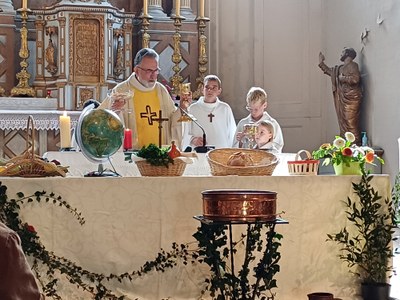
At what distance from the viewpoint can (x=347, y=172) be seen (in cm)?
521

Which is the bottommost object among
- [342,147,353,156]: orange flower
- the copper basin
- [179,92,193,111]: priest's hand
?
the copper basin

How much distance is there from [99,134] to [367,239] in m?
1.77

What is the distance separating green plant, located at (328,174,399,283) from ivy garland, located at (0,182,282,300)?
0.55 meters

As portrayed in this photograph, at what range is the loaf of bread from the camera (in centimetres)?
511

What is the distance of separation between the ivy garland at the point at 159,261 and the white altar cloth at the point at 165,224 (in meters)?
0.04

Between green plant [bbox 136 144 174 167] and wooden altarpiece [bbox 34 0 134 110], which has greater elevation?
wooden altarpiece [bbox 34 0 134 110]

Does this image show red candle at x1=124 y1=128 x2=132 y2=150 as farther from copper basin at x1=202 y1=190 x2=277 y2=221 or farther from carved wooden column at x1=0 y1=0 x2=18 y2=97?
carved wooden column at x1=0 y1=0 x2=18 y2=97

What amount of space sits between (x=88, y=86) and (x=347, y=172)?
4879 millimetres

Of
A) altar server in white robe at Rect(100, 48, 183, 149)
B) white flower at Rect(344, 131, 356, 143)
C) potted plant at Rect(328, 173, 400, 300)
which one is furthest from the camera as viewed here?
altar server in white robe at Rect(100, 48, 183, 149)

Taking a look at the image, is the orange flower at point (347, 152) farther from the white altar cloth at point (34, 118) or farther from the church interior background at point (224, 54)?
the white altar cloth at point (34, 118)

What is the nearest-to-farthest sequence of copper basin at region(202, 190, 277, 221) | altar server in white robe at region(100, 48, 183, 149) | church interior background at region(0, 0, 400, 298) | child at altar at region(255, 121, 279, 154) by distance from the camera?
1. copper basin at region(202, 190, 277, 221)
2. child at altar at region(255, 121, 279, 154)
3. altar server in white robe at region(100, 48, 183, 149)
4. church interior background at region(0, 0, 400, 298)

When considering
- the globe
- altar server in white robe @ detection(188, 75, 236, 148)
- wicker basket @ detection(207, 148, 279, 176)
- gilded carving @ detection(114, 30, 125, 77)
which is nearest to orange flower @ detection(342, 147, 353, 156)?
wicker basket @ detection(207, 148, 279, 176)

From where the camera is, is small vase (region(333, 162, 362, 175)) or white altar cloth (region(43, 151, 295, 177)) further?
white altar cloth (region(43, 151, 295, 177))

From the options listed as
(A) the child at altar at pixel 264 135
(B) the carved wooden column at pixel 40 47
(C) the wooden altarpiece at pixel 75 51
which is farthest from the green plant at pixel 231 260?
(B) the carved wooden column at pixel 40 47
